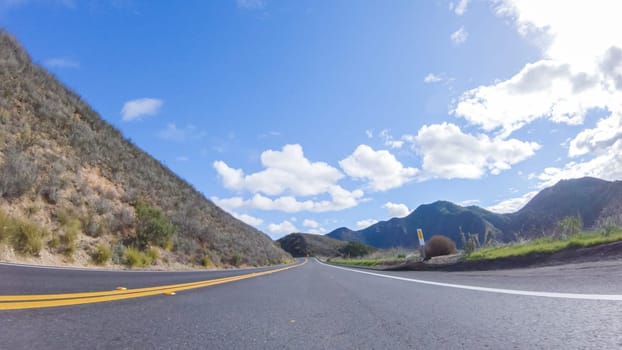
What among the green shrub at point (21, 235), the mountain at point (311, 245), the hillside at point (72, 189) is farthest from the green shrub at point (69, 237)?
the mountain at point (311, 245)

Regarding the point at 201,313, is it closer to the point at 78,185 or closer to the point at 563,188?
the point at 78,185

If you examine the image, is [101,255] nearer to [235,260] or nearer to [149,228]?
[149,228]

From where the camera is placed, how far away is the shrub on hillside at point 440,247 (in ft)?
59.5

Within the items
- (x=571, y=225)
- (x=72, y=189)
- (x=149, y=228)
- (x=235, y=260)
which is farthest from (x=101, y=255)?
(x=571, y=225)

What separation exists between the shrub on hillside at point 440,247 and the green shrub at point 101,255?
1462 centimetres

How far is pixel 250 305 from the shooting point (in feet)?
12.1

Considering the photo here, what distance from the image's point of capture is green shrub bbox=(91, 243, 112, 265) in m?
11.0

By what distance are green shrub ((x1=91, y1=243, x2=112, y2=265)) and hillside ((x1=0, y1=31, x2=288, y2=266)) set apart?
0.04m

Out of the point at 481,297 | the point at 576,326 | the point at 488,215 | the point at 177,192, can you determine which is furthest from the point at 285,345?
the point at 488,215

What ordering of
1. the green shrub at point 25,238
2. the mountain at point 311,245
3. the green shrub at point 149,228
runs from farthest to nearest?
the mountain at point 311,245 < the green shrub at point 149,228 < the green shrub at point 25,238

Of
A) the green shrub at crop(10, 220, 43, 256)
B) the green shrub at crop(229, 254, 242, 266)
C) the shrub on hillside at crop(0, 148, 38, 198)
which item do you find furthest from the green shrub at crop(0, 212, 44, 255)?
the green shrub at crop(229, 254, 242, 266)

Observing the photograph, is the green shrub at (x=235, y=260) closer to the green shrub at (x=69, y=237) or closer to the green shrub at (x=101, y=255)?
the green shrub at (x=101, y=255)

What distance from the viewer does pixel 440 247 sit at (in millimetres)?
18328

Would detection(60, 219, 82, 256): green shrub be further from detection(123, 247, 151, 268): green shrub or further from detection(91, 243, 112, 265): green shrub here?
detection(123, 247, 151, 268): green shrub
